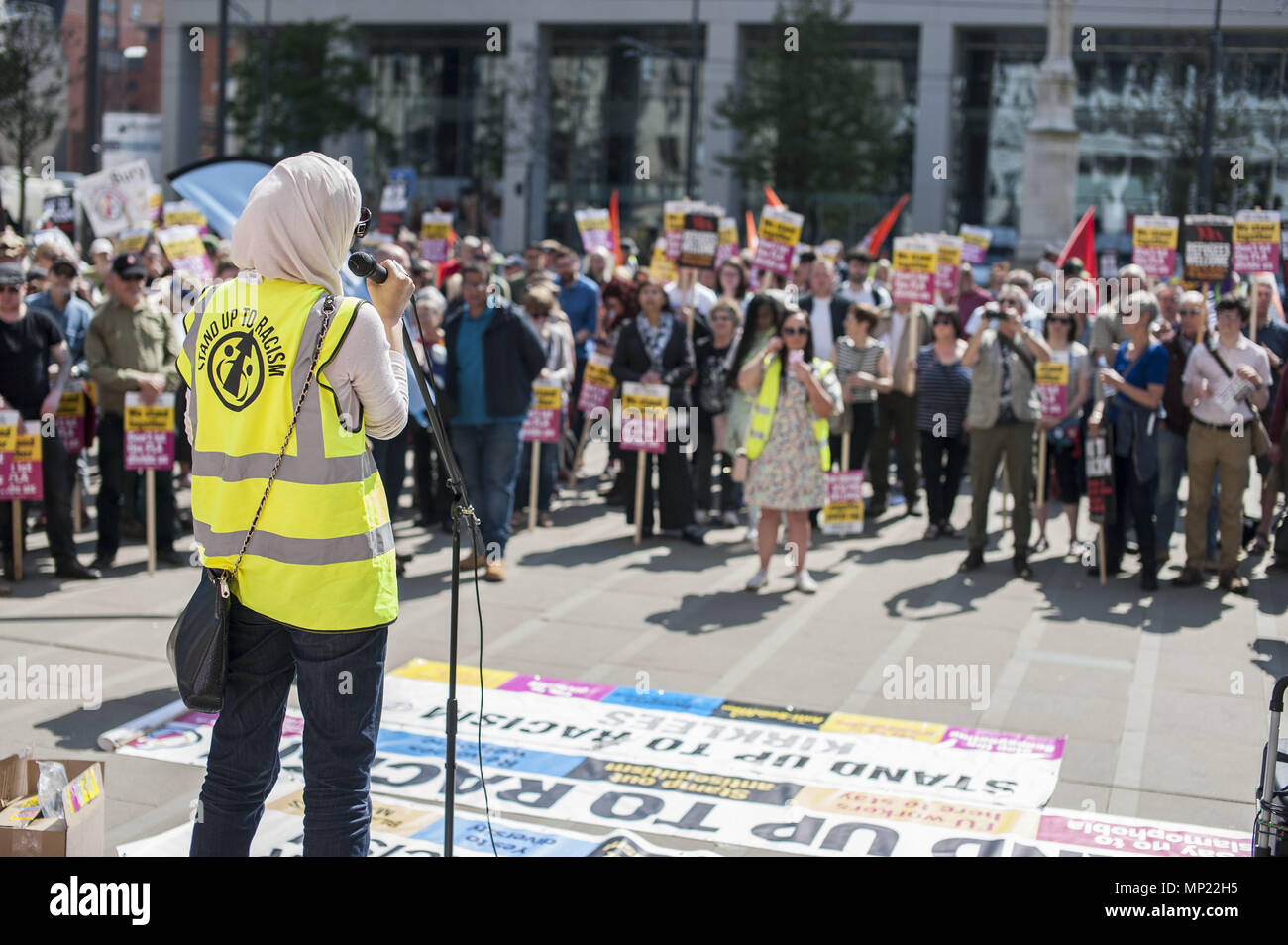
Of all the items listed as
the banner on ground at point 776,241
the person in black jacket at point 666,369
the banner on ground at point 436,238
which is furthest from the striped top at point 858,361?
the banner on ground at point 436,238

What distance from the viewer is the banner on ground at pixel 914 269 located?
11695 mm

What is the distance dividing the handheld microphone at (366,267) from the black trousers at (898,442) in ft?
28.6

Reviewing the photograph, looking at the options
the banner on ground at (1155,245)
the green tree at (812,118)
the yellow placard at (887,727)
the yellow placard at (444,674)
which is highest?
the green tree at (812,118)

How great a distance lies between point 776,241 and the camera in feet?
39.4

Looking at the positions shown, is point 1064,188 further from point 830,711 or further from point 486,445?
point 830,711

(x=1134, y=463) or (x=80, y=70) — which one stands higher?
(x=80, y=70)

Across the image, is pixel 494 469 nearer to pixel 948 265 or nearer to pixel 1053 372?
pixel 1053 372

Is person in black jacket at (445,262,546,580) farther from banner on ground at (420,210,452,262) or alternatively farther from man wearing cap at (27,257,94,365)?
banner on ground at (420,210,452,262)

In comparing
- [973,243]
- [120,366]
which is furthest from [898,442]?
[120,366]

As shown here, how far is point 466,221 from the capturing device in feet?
176

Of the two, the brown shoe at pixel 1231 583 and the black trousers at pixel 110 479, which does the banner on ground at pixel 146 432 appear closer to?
the black trousers at pixel 110 479

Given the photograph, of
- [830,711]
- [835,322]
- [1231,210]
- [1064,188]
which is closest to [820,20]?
[1231,210]
